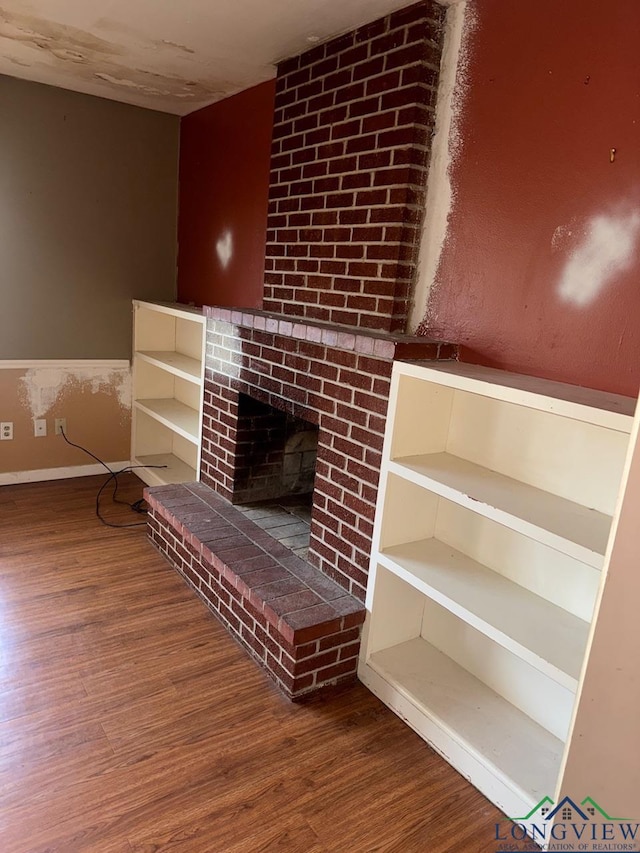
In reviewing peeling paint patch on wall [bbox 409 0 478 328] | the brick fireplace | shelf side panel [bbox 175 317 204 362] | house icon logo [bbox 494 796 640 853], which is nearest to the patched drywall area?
shelf side panel [bbox 175 317 204 362]

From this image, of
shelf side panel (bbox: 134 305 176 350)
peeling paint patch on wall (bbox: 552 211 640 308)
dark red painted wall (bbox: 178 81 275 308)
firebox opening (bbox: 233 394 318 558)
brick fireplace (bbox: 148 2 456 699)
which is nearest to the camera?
peeling paint patch on wall (bbox: 552 211 640 308)

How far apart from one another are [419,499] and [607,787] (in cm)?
132

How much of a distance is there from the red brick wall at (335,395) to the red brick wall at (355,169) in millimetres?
164

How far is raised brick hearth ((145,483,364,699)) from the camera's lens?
79.3 inches

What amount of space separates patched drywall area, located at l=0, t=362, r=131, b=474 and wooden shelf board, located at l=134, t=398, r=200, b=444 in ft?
0.66

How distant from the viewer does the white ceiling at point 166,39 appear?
2.11m

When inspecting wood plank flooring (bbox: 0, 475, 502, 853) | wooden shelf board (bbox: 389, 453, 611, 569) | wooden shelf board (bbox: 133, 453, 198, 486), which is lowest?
wood plank flooring (bbox: 0, 475, 502, 853)

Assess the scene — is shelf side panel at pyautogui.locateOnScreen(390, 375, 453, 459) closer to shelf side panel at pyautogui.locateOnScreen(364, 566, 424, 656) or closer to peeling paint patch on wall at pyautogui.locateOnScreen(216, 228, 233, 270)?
shelf side panel at pyautogui.locateOnScreen(364, 566, 424, 656)

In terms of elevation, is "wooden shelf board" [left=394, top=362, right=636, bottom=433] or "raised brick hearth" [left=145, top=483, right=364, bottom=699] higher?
"wooden shelf board" [left=394, top=362, right=636, bottom=433]

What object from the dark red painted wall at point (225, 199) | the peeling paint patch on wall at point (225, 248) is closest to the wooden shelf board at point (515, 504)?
the dark red painted wall at point (225, 199)

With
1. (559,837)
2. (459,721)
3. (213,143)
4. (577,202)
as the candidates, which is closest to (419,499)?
(459,721)

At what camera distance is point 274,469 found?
3090 mm

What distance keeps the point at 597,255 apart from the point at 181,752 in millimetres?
1885

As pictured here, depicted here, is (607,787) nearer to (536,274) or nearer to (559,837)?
(559,837)
